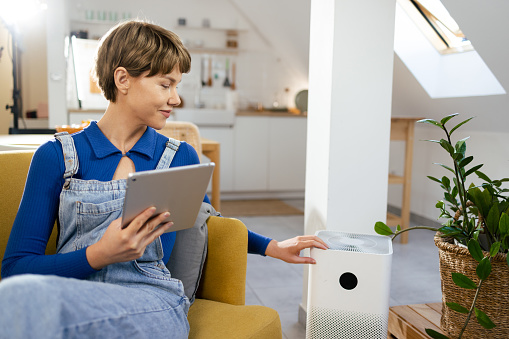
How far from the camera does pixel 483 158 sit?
3.54 m

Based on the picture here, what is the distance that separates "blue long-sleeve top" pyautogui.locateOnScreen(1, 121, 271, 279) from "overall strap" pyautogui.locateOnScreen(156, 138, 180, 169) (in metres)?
0.02

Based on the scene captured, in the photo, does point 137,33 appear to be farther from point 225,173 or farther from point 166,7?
point 166,7

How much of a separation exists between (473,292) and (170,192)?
85cm

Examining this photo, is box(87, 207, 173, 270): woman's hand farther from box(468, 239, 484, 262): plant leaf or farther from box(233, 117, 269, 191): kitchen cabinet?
box(233, 117, 269, 191): kitchen cabinet

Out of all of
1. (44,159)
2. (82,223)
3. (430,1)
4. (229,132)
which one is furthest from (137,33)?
(229,132)

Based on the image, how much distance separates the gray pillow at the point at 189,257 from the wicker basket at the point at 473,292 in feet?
2.19

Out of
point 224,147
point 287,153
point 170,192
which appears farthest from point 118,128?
point 287,153

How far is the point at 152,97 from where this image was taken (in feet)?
4.07

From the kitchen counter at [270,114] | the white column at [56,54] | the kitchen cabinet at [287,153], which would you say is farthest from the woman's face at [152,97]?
the kitchen cabinet at [287,153]

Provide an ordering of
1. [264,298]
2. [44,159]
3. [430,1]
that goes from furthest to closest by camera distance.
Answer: [430,1], [264,298], [44,159]

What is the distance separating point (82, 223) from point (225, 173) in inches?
168

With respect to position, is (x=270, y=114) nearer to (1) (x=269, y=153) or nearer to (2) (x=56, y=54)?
(1) (x=269, y=153)

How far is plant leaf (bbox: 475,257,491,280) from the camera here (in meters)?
1.20

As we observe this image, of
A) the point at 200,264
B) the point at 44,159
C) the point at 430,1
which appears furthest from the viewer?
the point at 430,1
